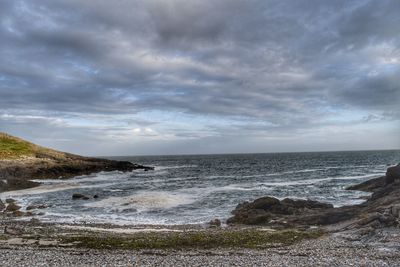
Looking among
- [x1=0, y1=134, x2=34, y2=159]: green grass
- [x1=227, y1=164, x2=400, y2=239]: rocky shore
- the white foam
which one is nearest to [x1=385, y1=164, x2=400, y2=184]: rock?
[x1=227, y1=164, x2=400, y2=239]: rocky shore

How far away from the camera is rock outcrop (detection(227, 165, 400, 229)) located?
88.7ft

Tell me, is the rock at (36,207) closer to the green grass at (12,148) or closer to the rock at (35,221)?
the rock at (35,221)

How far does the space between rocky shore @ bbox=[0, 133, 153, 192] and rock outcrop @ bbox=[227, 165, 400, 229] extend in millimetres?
48606

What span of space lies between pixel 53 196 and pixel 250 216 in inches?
1301

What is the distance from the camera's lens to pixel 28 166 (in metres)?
93.6

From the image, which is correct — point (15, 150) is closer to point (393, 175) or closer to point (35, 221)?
point (35, 221)

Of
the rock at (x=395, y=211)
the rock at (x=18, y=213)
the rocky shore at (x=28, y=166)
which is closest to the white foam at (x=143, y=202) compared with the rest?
the rock at (x=18, y=213)

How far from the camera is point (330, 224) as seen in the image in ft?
99.7

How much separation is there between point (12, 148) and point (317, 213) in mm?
108249

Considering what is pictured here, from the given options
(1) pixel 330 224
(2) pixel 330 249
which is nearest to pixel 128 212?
(1) pixel 330 224

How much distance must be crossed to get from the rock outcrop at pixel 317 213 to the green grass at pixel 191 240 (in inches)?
177

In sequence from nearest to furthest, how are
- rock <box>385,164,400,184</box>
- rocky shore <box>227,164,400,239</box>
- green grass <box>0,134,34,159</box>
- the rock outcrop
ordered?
rocky shore <box>227,164,400,239</box>
the rock outcrop
rock <box>385,164,400,184</box>
green grass <box>0,134,34,159</box>

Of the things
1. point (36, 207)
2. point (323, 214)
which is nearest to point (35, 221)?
point (36, 207)

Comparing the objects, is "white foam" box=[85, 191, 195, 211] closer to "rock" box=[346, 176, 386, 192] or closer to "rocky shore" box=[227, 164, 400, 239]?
"rocky shore" box=[227, 164, 400, 239]
